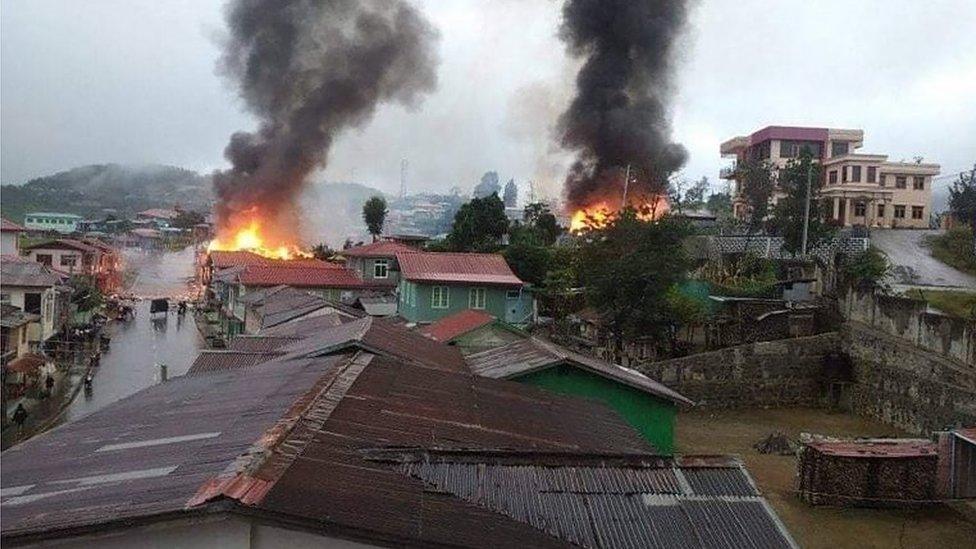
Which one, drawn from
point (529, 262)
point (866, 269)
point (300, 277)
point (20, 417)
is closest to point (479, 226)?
point (529, 262)

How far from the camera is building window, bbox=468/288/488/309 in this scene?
29844 millimetres

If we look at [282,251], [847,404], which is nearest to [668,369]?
[847,404]

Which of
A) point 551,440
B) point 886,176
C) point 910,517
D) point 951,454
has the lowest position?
point 910,517

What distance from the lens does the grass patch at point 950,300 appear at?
24750mm

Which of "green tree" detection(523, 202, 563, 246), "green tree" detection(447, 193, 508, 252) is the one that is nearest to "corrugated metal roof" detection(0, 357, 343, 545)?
"green tree" detection(447, 193, 508, 252)

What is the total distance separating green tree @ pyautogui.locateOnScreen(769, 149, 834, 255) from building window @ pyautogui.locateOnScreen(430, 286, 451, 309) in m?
15.0

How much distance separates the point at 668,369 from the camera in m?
24.7

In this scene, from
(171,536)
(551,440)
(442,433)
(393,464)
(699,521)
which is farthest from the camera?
(551,440)

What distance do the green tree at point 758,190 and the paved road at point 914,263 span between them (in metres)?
5.42

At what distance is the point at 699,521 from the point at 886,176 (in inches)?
1773

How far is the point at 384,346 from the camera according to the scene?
1312 centimetres

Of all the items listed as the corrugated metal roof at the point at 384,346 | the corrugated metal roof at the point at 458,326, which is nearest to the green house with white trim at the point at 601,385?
the corrugated metal roof at the point at 384,346

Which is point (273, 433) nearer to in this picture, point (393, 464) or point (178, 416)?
point (393, 464)

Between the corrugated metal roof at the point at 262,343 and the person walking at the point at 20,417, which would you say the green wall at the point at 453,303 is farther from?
the person walking at the point at 20,417
